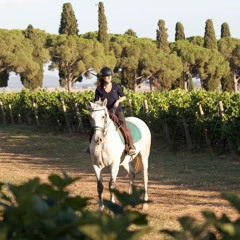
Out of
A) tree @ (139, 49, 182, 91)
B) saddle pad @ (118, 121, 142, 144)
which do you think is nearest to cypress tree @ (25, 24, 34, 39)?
tree @ (139, 49, 182, 91)

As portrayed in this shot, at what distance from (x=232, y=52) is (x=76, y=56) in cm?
3420

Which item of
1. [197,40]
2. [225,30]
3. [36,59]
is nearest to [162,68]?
[36,59]

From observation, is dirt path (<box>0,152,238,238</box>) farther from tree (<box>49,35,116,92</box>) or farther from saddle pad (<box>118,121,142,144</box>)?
tree (<box>49,35,116,92</box>)

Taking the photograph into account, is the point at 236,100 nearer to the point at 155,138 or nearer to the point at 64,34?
the point at 155,138

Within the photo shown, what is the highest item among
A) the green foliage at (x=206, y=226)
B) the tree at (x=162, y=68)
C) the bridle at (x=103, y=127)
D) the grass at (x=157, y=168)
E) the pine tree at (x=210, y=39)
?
the pine tree at (x=210, y=39)

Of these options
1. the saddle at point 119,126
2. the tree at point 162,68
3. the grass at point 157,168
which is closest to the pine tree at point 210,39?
the tree at point 162,68

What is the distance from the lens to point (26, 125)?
117ft

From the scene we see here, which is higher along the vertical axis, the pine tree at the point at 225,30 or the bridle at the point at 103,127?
the pine tree at the point at 225,30

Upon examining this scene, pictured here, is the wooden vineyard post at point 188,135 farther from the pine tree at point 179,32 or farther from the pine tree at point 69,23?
the pine tree at point 179,32

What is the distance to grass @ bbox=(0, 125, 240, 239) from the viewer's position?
10.9 meters

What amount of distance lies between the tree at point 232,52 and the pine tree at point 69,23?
28054mm

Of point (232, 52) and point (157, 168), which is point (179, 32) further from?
point (157, 168)

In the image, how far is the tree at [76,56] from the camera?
81.0 m

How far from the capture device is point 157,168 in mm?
16188
